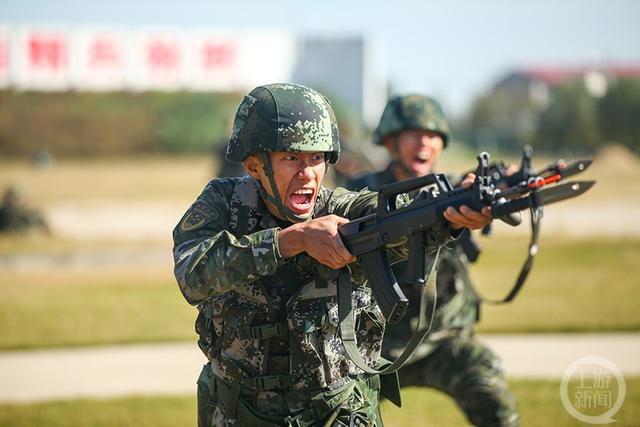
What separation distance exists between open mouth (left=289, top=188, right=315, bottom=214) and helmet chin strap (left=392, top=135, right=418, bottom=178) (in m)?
2.60

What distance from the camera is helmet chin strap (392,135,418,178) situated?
269 inches

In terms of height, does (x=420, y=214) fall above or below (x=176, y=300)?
above

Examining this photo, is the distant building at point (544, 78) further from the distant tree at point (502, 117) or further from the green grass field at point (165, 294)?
the green grass field at point (165, 294)

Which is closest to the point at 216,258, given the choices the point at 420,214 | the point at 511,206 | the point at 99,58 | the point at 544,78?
the point at 420,214

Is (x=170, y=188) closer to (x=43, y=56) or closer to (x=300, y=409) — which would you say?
(x=43, y=56)

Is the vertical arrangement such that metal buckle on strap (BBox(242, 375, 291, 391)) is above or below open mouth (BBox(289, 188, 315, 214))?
below

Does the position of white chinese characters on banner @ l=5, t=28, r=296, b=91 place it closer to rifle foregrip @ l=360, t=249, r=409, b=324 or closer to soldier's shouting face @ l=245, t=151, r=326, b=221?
soldier's shouting face @ l=245, t=151, r=326, b=221

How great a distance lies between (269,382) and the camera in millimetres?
4289

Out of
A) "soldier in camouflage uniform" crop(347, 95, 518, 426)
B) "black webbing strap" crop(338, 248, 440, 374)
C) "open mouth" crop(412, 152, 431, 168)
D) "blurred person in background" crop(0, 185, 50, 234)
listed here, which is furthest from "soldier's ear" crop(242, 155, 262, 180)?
"blurred person in background" crop(0, 185, 50, 234)

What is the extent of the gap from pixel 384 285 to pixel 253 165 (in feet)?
2.76

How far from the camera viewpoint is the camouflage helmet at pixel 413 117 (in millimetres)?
7031

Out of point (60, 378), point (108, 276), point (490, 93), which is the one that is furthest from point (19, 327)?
point (490, 93)

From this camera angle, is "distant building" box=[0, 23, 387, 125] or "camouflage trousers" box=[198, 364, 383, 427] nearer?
"camouflage trousers" box=[198, 364, 383, 427]

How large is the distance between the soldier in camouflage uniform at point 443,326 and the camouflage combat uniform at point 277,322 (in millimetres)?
1643
